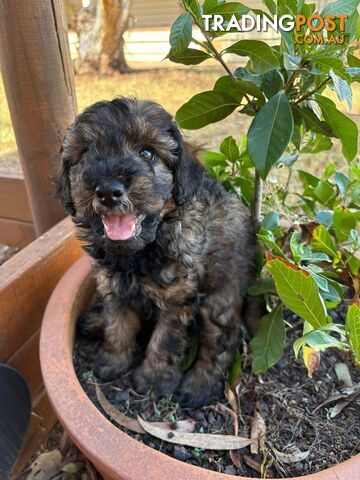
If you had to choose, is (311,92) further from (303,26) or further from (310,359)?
(310,359)

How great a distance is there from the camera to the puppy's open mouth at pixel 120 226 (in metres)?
1.26

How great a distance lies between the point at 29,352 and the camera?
1833 millimetres

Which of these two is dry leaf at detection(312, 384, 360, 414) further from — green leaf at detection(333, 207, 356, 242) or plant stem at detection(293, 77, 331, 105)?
plant stem at detection(293, 77, 331, 105)

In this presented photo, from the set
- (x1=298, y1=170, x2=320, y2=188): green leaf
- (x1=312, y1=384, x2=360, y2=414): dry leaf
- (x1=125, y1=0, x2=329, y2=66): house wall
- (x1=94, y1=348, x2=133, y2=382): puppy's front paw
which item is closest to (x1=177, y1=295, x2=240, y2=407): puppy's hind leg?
(x1=94, y1=348, x2=133, y2=382): puppy's front paw

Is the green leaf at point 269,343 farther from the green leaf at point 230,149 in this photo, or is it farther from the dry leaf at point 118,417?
the green leaf at point 230,149

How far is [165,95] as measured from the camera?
5.24m

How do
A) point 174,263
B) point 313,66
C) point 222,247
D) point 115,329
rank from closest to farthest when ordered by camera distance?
1. point 313,66
2. point 174,263
3. point 222,247
4. point 115,329

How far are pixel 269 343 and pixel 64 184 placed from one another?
84 centimetres

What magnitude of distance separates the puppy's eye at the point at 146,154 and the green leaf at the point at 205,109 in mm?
137

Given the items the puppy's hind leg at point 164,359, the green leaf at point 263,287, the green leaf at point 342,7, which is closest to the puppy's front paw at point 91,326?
the puppy's hind leg at point 164,359

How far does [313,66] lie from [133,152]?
54 centimetres

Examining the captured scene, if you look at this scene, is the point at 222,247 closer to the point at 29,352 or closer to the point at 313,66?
the point at 313,66

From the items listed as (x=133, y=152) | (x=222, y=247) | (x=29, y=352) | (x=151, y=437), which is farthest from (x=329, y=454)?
(x=29, y=352)

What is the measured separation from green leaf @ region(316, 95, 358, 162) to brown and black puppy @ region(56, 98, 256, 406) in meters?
0.43
